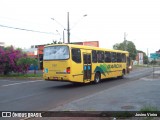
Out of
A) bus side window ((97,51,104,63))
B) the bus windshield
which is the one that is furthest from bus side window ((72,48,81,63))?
bus side window ((97,51,104,63))

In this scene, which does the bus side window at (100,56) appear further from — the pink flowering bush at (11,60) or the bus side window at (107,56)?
the pink flowering bush at (11,60)

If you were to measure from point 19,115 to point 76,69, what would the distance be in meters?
9.69

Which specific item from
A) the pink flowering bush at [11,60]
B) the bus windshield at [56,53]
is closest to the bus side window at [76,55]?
the bus windshield at [56,53]

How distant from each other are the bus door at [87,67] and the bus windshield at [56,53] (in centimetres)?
192

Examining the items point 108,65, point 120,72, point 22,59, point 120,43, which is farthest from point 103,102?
point 120,43

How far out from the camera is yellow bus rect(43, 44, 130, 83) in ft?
62.4

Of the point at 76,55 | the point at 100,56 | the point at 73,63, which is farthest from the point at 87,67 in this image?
the point at 100,56

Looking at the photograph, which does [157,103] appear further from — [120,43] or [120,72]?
[120,43]

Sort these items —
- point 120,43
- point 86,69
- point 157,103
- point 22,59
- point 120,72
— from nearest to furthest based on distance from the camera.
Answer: point 157,103, point 86,69, point 120,72, point 22,59, point 120,43

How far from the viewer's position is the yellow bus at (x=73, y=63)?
62.4 feet

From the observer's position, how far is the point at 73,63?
19188 millimetres

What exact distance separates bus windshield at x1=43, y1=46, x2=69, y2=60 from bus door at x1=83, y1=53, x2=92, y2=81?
1.92 metres

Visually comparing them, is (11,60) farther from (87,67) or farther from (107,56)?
(87,67)

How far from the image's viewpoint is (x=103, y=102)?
11.7 meters
